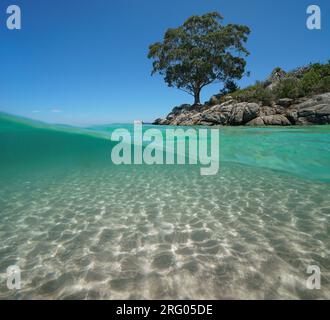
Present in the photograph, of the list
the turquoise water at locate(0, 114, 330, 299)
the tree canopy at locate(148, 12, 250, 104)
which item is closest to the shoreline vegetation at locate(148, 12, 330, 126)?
the tree canopy at locate(148, 12, 250, 104)

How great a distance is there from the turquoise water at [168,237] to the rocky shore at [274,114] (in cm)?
1253

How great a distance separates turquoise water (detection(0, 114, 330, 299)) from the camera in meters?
3.29

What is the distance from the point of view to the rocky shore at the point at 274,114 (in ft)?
66.4

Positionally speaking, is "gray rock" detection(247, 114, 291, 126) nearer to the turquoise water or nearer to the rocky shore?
the rocky shore

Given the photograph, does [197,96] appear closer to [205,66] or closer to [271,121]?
[205,66]

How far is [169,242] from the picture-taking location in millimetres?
4535

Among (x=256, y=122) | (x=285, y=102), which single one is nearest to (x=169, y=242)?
(x=256, y=122)

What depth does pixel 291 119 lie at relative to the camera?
853 inches

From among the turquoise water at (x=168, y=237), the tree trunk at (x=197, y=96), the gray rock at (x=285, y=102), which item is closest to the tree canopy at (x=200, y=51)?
the tree trunk at (x=197, y=96)

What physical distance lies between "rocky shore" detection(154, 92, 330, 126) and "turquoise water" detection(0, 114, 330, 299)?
41.1ft
